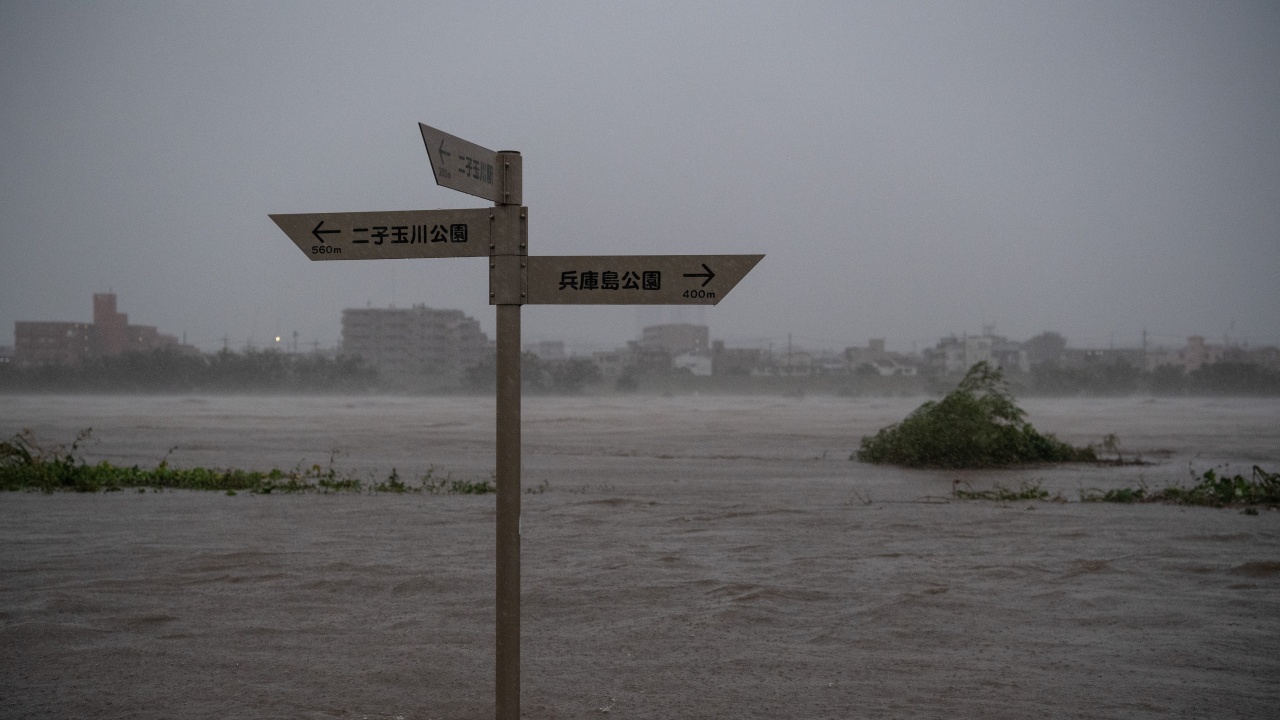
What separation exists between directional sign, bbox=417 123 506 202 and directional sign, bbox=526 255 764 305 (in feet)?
1.16

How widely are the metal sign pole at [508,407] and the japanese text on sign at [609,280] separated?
20cm

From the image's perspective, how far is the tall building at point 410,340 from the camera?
309ft

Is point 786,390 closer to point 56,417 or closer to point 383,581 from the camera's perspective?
point 56,417

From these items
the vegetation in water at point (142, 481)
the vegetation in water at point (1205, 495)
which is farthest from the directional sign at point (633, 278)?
the vegetation in water at point (1205, 495)

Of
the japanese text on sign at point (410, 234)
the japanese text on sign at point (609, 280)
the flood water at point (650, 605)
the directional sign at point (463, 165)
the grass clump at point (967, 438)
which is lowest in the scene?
the flood water at point (650, 605)

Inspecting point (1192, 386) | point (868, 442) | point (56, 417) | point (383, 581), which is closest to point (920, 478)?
point (868, 442)

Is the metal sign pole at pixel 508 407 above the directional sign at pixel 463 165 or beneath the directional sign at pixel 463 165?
beneath

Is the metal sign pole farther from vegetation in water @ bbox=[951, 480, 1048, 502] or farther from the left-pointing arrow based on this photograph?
vegetation in water @ bbox=[951, 480, 1048, 502]

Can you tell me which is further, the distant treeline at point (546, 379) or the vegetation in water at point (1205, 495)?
the distant treeline at point (546, 379)

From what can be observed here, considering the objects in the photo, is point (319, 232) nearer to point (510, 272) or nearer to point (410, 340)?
point (510, 272)

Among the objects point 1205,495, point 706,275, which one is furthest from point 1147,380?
point 706,275

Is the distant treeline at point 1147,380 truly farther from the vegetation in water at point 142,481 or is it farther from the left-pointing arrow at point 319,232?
the left-pointing arrow at point 319,232

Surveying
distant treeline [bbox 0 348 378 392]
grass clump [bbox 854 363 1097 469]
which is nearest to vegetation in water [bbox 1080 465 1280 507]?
grass clump [bbox 854 363 1097 469]

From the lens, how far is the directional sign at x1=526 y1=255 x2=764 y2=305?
4.24 m
